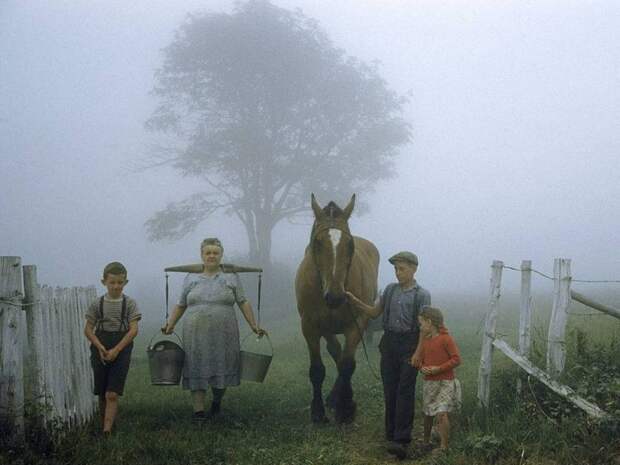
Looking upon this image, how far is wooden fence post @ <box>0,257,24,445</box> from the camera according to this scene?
4.56 metres

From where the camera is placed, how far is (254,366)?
6.44 m

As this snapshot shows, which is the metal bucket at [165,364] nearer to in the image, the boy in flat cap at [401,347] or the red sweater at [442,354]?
the boy in flat cap at [401,347]

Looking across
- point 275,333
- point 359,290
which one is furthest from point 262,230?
point 359,290

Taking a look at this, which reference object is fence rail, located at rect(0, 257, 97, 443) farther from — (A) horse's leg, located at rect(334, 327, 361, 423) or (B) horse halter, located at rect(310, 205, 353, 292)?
(A) horse's leg, located at rect(334, 327, 361, 423)

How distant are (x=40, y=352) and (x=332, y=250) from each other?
302 centimetres

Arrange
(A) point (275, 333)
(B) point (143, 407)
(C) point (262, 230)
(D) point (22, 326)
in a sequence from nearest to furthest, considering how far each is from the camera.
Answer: (D) point (22, 326), (B) point (143, 407), (A) point (275, 333), (C) point (262, 230)

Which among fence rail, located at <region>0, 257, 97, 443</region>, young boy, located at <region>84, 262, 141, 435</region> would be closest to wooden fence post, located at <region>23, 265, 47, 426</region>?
fence rail, located at <region>0, 257, 97, 443</region>

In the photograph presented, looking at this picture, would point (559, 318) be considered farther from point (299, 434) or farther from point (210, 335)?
point (210, 335)

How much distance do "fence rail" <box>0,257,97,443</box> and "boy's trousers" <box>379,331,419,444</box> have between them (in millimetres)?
3207

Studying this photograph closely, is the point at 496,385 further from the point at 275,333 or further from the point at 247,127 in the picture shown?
the point at 247,127

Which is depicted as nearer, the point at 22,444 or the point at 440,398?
the point at 22,444

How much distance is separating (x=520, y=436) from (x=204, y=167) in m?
22.5

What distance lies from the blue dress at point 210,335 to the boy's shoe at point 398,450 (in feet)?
6.79

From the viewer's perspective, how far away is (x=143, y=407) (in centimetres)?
698
